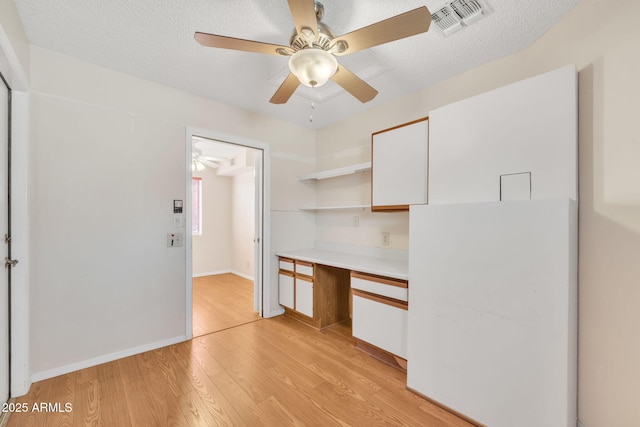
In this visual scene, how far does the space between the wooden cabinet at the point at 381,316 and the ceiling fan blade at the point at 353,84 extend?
1.42m

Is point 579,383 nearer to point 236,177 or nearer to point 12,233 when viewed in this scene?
point 12,233

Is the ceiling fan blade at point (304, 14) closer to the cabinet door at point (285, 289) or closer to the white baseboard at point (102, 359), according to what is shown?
the cabinet door at point (285, 289)

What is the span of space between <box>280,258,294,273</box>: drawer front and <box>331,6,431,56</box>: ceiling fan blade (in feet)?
7.41

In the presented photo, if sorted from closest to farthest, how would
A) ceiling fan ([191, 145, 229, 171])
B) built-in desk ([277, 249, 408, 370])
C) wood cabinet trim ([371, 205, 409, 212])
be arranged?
built-in desk ([277, 249, 408, 370])
wood cabinet trim ([371, 205, 409, 212])
ceiling fan ([191, 145, 229, 171])

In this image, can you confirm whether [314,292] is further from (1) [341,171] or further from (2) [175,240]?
(2) [175,240]

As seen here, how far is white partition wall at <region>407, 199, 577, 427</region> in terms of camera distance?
4.29 ft

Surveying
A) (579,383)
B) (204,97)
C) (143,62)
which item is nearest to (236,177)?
(204,97)

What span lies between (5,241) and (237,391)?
1.81 meters

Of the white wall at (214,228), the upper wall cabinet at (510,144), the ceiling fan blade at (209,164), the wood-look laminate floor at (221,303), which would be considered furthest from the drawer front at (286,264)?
the white wall at (214,228)

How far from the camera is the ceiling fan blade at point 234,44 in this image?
Result: 1.32m

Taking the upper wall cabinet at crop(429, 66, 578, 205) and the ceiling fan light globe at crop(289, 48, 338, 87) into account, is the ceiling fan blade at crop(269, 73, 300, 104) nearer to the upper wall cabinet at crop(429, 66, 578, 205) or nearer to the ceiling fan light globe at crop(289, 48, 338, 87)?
the ceiling fan light globe at crop(289, 48, 338, 87)

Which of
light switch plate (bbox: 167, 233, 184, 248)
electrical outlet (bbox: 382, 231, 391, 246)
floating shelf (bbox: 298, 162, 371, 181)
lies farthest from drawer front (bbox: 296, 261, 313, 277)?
light switch plate (bbox: 167, 233, 184, 248)

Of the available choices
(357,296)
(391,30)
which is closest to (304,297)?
(357,296)

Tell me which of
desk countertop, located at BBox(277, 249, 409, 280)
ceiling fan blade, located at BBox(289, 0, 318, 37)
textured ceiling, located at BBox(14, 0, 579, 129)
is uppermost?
textured ceiling, located at BBox(14, 0, 579, 129)
